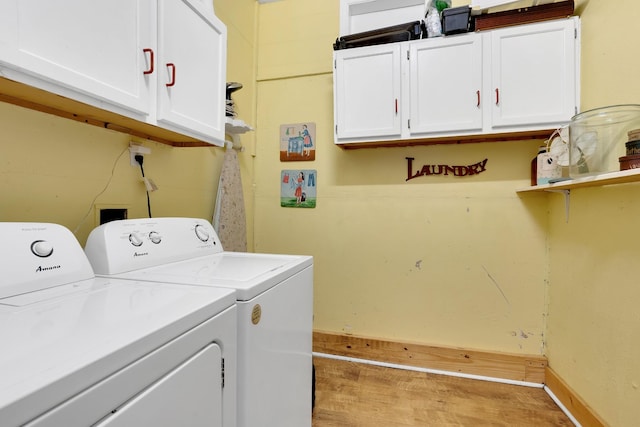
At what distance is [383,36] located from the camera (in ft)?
6.36

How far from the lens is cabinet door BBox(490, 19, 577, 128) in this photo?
167cm

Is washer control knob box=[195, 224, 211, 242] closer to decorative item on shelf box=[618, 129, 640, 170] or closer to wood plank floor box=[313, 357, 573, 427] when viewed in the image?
wood plank floor box=[313, 357, 573, 427]

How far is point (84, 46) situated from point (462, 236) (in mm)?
2185

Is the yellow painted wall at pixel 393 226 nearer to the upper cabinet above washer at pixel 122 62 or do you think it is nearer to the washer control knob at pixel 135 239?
the upper cabinet above washer at pixel 122 62

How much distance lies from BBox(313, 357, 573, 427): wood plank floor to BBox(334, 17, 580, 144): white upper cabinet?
158cm

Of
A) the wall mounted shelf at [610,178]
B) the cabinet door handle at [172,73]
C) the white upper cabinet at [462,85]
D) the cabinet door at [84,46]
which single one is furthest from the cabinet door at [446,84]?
the cabinet door at [84,46]

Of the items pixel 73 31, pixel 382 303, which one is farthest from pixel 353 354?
pixel 73 31

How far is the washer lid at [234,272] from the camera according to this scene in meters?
0.89

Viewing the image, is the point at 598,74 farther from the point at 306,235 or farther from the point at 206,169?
the point at 206,169

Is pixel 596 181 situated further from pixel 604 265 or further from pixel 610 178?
pixel 604 265

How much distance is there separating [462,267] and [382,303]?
2.04ft

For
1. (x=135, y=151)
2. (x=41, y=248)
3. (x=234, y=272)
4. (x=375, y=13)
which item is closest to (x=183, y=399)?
(x=234, y=272)

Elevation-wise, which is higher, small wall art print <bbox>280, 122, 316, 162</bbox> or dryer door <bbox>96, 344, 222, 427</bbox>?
small wall art print <bbox>280, 122, 316, 162</bbox>

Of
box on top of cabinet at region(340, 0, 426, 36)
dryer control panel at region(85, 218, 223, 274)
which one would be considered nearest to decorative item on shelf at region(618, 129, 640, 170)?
box on top of cabinet at region(340, 0, 426, 36)
